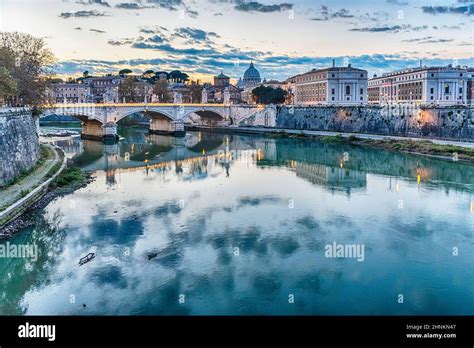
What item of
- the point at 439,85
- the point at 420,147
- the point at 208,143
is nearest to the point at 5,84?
the point at 208,143

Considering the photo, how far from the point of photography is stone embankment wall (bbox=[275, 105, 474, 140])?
20016mm

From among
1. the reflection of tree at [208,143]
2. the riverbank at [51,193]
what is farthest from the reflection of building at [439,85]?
the riverbank at [51,193]

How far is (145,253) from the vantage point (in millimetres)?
7422

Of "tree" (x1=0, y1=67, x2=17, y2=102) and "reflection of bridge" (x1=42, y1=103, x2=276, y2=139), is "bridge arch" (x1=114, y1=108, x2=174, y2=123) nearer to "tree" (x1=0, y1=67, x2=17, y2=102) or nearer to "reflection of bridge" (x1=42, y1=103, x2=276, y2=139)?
"reflection of bridge" (x1=42, y1=103, x2=276, y2=139)

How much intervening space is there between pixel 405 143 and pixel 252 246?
44.0 feet

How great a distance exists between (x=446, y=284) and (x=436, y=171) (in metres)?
8.98

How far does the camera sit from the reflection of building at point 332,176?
1308 centimetres

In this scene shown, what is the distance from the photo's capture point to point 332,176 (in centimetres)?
1462

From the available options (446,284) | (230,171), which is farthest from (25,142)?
(446,284)

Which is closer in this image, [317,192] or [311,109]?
[317,192]

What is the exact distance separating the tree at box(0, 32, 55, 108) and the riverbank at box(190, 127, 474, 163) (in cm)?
1250

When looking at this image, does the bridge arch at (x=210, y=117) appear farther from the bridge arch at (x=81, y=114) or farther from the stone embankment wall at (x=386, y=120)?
the bridge arch at (x=81, y=114)

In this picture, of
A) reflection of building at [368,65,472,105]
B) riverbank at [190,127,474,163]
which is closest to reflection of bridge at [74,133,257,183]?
riverbank at [190,127,474,163]
